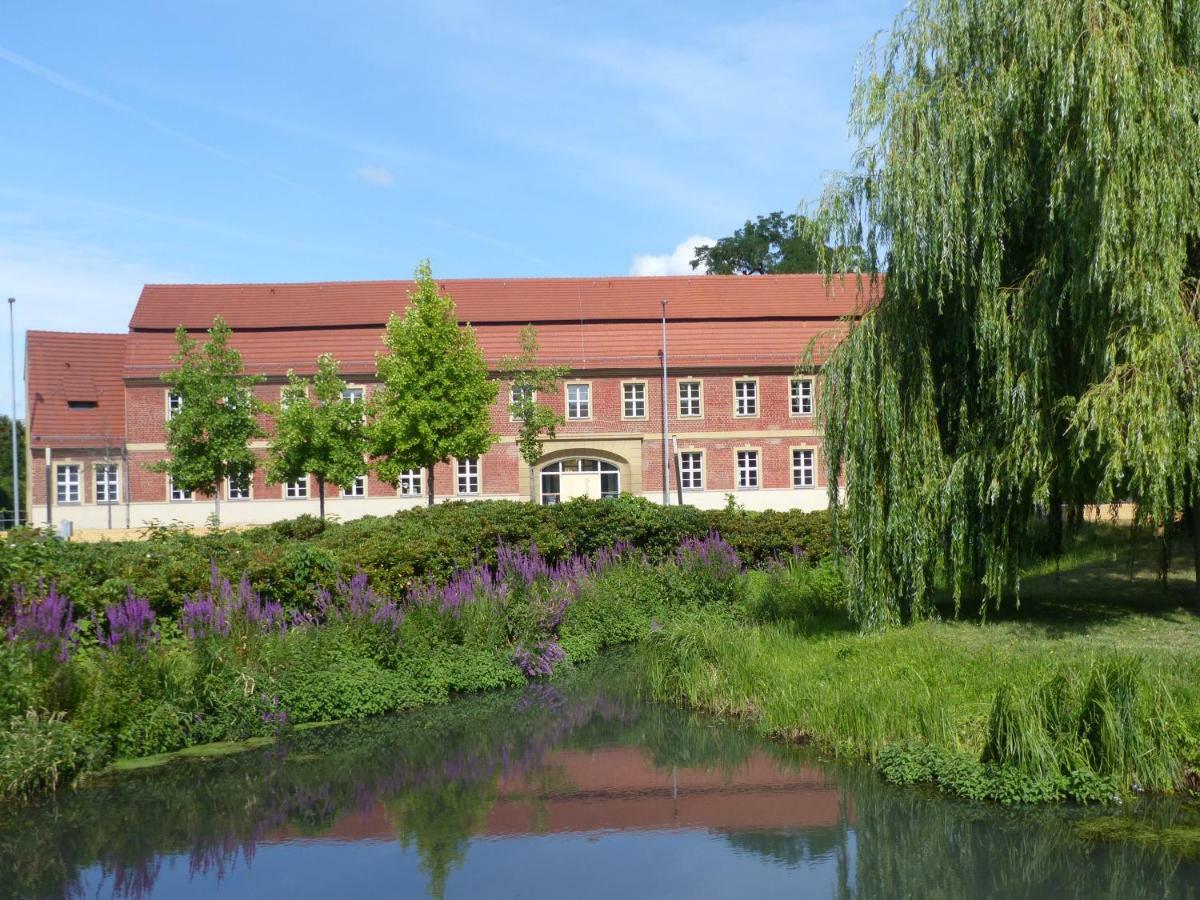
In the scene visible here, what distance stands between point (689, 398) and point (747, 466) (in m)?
3.51

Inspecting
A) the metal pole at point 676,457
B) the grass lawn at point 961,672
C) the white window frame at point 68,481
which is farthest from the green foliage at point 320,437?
the grass lawn at point 961,672

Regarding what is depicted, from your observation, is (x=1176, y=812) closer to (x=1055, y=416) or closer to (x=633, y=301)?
(x=1055, y=416)

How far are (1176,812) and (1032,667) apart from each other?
1.95 meters

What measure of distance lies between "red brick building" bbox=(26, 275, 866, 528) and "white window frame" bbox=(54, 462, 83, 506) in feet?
0.13

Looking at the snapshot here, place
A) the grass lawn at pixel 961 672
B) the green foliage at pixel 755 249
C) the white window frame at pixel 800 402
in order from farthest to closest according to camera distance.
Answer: the green foliage at pixel 755 249 < the white window frame at pixel 800 402 < the grass lawn at pixel 961 672

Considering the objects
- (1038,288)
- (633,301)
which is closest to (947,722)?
(1038,288)

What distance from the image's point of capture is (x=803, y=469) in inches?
1693

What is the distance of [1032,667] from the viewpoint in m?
9.05

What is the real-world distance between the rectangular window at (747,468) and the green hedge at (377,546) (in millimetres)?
23579

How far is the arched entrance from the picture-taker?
42344 mm

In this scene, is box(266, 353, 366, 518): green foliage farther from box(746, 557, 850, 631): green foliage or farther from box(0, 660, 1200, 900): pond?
box(0, 660, 1200, 900): pond

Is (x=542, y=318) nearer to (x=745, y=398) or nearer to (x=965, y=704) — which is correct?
(x=745, y=398)

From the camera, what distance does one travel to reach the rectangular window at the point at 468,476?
42.4 meters

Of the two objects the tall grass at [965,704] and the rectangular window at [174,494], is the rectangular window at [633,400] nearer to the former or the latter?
the rectangular window at [174,494]
